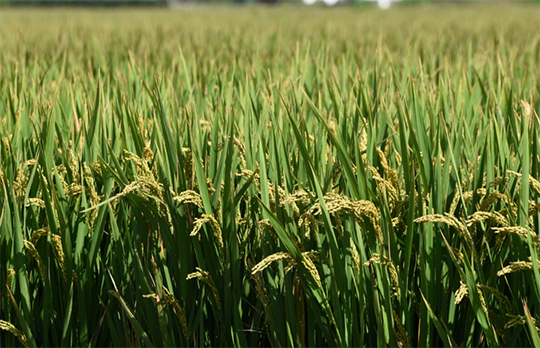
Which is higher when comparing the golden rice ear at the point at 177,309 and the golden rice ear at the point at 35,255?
the golden rice ear at the point at 35,255

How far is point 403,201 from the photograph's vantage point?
1076 millimetres

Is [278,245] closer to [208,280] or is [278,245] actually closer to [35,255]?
[208,280]

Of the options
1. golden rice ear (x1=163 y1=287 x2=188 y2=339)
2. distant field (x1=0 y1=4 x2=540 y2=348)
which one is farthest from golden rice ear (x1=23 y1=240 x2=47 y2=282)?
golden rice ear (x1=163 y1=287 x2=188 y2=339)

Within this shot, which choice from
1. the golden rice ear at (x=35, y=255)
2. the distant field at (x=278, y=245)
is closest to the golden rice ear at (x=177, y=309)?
the distant field at (x=278, y=245)

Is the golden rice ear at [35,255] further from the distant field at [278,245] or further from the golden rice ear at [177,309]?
the golden rice ear at [177,309]

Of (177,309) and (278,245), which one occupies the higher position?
(278,245)

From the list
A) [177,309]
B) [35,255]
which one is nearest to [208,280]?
[177,309]

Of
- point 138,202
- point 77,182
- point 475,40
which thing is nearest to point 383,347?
point 138,202

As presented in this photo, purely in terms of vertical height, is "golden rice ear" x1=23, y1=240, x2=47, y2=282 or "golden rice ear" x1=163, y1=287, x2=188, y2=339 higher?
"golden rice ear" x1=23, y1=240, x2=47, y2=282

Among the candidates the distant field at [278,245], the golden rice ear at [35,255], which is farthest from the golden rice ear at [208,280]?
the golden rice ear at [35,255]

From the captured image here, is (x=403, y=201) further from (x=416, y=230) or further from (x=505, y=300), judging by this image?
(x=505, y=300)

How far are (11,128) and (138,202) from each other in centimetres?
73

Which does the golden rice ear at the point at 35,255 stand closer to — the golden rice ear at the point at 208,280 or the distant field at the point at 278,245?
the distant field at the point at 278,245

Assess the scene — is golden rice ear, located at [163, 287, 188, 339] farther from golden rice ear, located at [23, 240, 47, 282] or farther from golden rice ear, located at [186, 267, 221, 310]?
golden rice ear, located at [23, 240, 47, 282]
